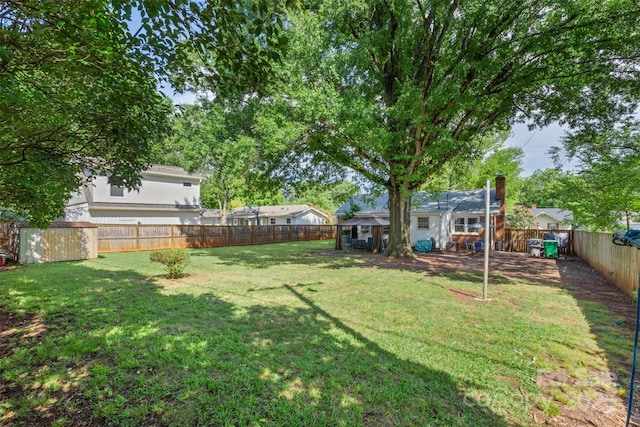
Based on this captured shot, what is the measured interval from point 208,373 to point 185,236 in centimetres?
1773

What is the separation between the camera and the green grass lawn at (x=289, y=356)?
2861 mm

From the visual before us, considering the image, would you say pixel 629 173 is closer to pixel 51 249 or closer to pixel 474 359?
pixel 474 359

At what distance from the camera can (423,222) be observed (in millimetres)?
20891

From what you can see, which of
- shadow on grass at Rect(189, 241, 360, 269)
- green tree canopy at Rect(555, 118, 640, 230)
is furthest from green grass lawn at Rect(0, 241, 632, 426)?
green tree canopy at Rect(555, 118, 640, 230)

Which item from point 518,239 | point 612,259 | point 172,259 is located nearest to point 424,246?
point 518,239

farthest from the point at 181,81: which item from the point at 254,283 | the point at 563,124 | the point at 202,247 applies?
the point at 202,247

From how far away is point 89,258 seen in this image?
13.3m

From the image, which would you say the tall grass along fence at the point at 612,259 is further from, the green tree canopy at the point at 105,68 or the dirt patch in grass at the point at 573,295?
the green tree canopy at the point at 105,68

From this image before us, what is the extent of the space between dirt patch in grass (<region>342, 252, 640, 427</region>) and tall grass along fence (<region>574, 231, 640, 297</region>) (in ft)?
0.82

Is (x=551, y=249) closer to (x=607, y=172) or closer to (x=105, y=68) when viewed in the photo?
(x=607, y=172)

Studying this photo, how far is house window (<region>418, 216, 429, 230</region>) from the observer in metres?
20.7

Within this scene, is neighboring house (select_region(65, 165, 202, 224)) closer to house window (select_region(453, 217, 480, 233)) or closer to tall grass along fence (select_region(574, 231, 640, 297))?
house window (select_region(453, 217, 480, 233))

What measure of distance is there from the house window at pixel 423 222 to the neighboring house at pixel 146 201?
17.6m

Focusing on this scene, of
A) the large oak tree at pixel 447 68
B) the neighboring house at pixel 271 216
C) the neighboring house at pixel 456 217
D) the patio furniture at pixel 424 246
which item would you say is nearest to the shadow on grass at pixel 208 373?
the large oak tree at pixel 447 68
